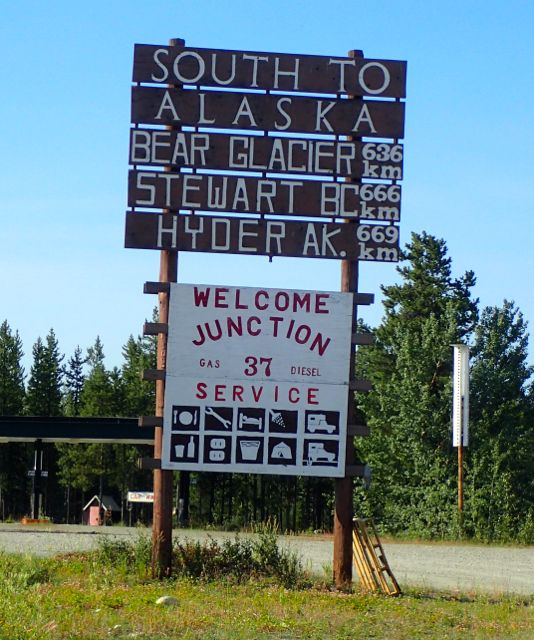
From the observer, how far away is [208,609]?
12.5 m

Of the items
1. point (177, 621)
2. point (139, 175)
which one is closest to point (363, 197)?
point (139, 175)

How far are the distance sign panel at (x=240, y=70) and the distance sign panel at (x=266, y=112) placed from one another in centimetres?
16

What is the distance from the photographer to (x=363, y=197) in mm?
16062

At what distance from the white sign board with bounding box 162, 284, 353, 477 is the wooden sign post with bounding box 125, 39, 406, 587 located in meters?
0.02

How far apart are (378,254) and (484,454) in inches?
747

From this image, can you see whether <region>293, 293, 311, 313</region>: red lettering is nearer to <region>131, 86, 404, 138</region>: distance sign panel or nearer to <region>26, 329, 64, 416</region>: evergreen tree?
<region>131, 86, 404, 138</region>: distance sign panel

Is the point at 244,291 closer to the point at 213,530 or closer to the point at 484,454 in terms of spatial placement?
the point at 213,530

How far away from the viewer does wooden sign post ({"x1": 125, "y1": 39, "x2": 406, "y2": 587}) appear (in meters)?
15.4

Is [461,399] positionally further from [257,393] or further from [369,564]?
[257,393]

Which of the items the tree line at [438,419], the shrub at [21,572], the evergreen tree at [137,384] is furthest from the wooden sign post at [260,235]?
the evergreen tree at [137,384]

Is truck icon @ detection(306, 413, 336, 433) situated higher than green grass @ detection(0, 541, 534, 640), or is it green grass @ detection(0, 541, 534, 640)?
truck icon @ detection(306, 413, 336, 433)

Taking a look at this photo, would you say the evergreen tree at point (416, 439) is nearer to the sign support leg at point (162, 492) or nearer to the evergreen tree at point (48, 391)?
the sign support leg at point (162, 492)

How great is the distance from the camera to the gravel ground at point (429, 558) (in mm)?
17219

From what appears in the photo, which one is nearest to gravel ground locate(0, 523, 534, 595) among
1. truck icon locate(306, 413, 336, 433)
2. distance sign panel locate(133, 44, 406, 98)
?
truck icon locate(306, 413, 336, 433)
